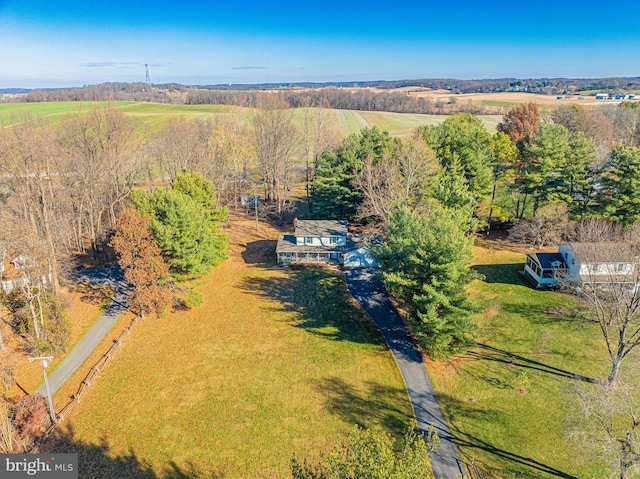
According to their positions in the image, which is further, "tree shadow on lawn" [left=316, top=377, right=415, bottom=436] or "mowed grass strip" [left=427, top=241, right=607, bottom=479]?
"tree shadow on lawn" [left=316, top=377, right=415, bottom=436]

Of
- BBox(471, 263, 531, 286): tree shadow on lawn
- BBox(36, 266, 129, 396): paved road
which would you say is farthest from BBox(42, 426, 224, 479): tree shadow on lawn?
BBox(471, 263, 531, 286): tree shadow on lawn

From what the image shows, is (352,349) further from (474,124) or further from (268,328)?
(474,124)

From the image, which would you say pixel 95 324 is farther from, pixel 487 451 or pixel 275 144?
pixel 275 144

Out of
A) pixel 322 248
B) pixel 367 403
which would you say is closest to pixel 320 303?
pixel 322 248

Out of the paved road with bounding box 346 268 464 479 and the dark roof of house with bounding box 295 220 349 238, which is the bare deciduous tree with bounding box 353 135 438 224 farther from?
the paved road with bounding box 346 268 464 479

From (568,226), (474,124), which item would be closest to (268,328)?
(568,226)

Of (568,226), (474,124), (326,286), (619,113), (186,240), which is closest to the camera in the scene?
(186,240)
